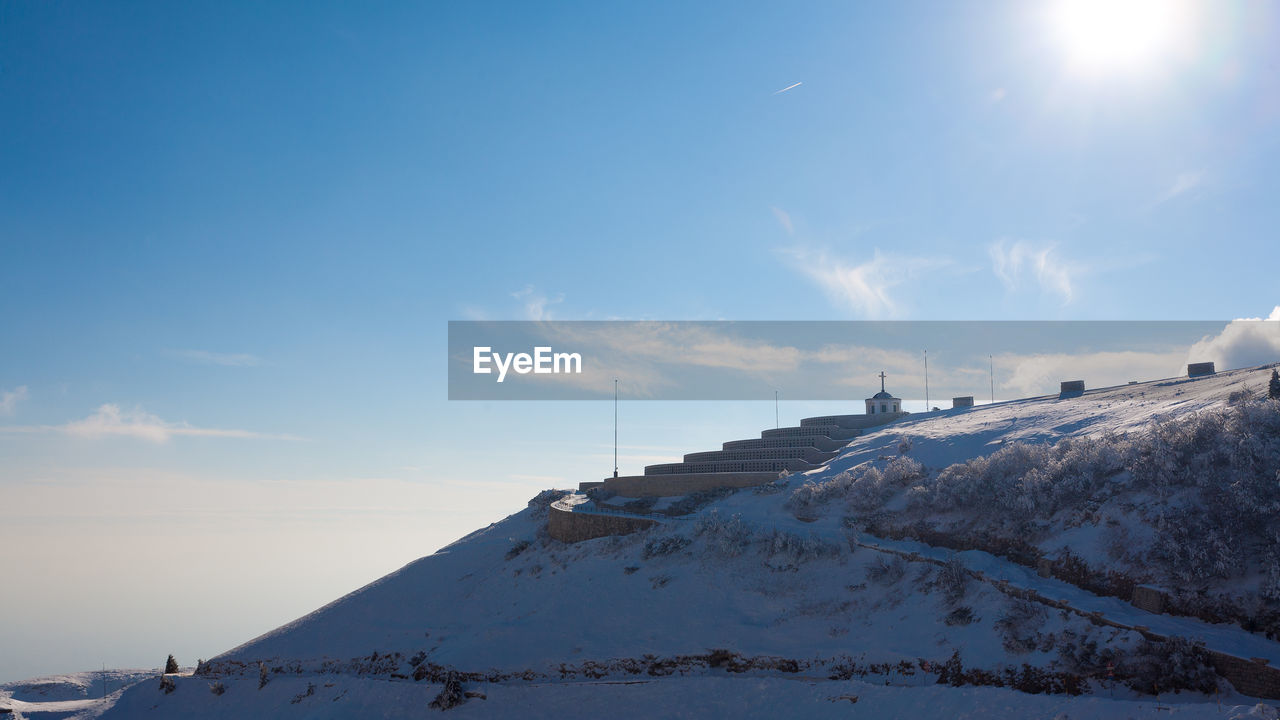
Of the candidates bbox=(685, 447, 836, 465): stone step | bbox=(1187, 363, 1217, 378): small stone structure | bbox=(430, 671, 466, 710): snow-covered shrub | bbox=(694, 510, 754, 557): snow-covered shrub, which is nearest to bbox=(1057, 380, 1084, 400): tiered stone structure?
bbox=(1187, 363, 1217, 378): small stone structure

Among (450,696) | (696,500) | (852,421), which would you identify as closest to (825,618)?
(450,696)

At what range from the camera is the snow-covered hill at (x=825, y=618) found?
19.7m

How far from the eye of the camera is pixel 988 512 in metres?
28.3

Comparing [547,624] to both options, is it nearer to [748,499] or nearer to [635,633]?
[635,633]

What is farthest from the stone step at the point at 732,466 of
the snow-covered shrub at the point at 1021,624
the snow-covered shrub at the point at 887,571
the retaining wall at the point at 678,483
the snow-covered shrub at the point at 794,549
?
the snow-covered shrub at the point at 1021,624

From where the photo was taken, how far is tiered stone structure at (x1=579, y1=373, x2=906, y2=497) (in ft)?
140

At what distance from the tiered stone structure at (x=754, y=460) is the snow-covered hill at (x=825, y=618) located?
9.09ft

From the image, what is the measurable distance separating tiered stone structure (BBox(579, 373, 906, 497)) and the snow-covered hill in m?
2.77

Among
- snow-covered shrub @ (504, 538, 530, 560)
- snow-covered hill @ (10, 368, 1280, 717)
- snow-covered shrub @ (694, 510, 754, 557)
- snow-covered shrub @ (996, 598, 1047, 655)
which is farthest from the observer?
snow-covered shrub @ (504, 538, 530, 560)

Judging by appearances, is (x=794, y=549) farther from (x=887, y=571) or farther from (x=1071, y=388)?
(x=1071, y=388)

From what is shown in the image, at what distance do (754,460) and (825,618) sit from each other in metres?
23.7

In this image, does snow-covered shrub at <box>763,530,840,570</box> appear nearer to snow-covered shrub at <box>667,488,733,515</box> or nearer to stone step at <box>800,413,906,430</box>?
snow-covered shrub at <box>667,488,733,515</box>

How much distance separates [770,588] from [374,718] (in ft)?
48.7

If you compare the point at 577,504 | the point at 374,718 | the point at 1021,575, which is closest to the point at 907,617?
the point at 1021,575
